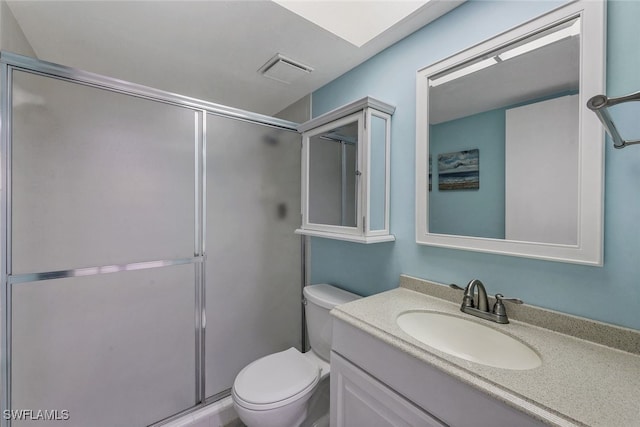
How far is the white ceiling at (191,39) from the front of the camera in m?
1.18

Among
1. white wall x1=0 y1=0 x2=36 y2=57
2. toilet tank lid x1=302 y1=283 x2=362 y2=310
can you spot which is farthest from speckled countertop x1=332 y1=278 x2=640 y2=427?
white wall x1=0 y1=0 x2=36 y2=57

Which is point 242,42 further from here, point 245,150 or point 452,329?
point 452,329

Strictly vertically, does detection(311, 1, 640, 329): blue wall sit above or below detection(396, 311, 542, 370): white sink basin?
above

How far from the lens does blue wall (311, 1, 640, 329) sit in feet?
2.53

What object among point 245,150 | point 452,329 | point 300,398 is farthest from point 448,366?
point 245,150

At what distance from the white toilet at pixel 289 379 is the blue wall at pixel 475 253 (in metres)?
0.27

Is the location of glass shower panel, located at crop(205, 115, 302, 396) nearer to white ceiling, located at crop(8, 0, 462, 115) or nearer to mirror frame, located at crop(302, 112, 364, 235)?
mirror frame, located at crop(302, 112, 364, 235)

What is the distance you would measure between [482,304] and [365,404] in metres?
0.59

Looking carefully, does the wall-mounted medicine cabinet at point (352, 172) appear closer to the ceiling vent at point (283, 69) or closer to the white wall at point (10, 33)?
the ceiling vent at point (283, 69)

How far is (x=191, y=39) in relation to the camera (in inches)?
55.3

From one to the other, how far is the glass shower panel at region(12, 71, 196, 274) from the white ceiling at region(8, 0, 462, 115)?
0.35 meters

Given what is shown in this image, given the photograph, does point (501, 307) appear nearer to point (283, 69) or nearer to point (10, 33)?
point (283, 69)
